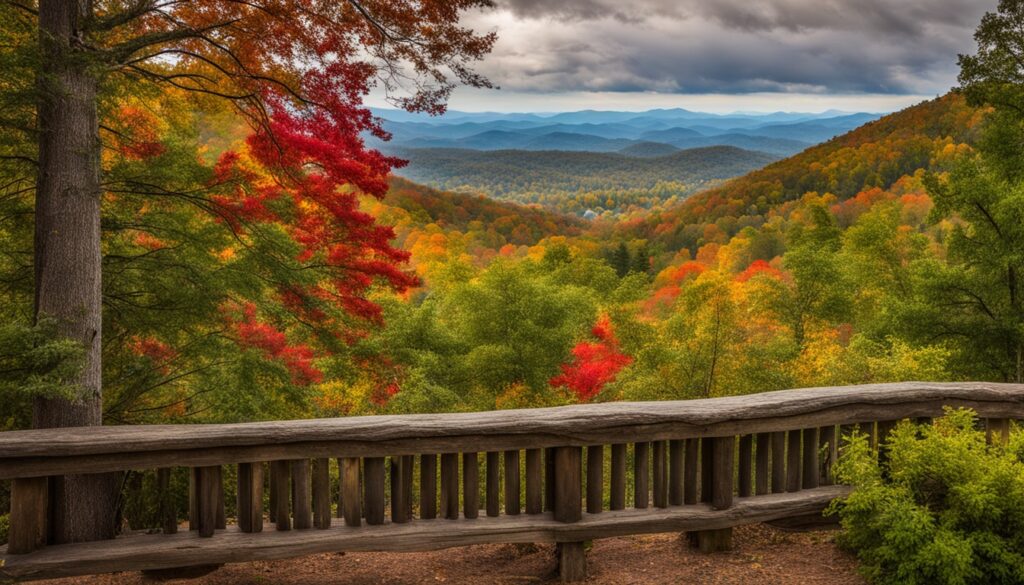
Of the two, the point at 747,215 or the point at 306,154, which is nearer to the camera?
the point at 306,154

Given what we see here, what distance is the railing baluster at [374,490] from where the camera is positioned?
Answer: 182 inches

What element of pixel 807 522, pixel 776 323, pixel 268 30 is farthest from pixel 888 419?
pixel 776 323

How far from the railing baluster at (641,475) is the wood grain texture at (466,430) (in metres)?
0.15

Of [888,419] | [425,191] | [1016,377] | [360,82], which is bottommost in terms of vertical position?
[1016,377]

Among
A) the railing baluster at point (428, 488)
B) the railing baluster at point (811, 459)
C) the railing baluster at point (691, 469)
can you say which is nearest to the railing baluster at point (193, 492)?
the railing baluster at point (428, 488)

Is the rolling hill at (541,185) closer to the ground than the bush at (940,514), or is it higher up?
higher up

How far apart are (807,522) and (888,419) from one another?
975mm

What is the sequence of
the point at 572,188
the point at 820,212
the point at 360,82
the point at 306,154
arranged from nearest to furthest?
the point at 360,82
the point at 306,154
the point at 820,212
the point at 572,188

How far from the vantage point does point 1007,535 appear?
161 inches

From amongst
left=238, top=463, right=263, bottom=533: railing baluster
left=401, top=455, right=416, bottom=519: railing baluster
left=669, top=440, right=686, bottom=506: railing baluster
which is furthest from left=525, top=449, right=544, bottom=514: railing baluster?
left=238, top=463, right=263, bottom=533: railing baluster

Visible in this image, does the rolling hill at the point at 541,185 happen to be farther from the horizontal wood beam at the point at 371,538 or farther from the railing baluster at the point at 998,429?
the horizontal wood beam at the point at 371,538

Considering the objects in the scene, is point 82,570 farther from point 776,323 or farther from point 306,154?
point 776,323

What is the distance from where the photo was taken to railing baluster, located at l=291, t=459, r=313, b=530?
4566 millimetres

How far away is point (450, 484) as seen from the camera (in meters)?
4.75
